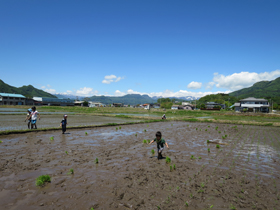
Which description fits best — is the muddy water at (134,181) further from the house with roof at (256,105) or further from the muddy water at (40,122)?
the house with roof at (256,105)

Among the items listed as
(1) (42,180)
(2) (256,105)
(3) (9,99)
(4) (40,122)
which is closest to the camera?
(1) (42,180)

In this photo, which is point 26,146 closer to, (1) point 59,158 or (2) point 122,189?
(1) point 59,158

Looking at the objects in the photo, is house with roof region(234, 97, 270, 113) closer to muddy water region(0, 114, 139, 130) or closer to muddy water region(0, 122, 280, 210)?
muddy water region(0, 114, 139, 130)

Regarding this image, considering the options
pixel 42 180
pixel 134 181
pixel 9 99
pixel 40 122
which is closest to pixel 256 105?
pixel 40 122

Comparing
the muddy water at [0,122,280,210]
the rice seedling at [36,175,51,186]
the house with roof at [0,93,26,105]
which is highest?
the house with roof at [0,93,26,105]

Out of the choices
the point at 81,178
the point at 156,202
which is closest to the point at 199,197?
the point at 156,202

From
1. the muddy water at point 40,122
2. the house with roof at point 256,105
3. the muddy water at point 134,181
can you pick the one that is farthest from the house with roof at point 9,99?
the house with roof at point 256,105

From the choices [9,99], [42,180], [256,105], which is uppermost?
[256,105]

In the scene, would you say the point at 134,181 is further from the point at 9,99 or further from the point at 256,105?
the point at 9,99

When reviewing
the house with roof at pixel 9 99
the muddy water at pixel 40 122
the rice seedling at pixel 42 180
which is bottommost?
the muddy water at pixel 40 122

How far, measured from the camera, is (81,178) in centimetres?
603

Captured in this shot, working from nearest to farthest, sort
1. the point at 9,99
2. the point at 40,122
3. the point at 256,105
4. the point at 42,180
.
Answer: the point at 42,180 → the point at 40,122 → the point at 256,105 → the point at 9,99

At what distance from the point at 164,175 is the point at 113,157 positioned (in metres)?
3.18

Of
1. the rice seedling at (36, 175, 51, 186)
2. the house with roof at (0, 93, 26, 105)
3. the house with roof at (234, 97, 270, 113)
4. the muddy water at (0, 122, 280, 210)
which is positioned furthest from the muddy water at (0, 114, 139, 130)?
the house with roof at (0, 93, 26, 105)
